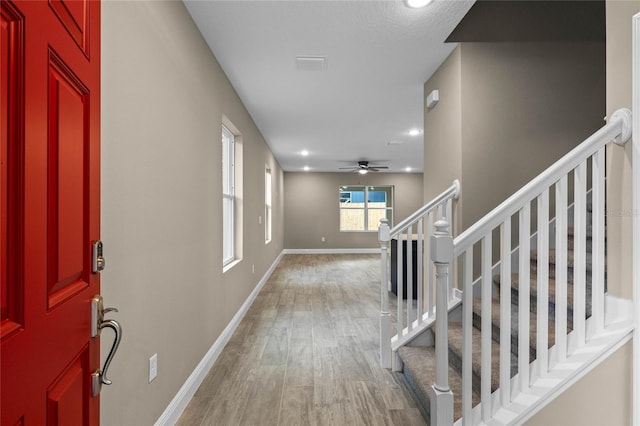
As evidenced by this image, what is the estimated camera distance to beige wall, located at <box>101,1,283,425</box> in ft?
4.47

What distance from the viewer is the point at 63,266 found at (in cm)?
74

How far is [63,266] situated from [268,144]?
18.9ft

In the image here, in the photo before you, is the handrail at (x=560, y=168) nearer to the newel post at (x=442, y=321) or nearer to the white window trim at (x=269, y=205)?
the newel post at (x=442, y=321)

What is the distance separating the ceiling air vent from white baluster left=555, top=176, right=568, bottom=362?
2.07 m

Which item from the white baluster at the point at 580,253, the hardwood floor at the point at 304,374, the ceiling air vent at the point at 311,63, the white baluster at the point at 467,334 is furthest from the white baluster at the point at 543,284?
the ceiling air vent at the point at 311,63

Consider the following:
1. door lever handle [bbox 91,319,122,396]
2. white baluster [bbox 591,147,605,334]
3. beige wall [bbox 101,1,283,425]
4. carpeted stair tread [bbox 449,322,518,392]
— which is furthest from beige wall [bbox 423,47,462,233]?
door lever handle [bbox 91,319,122,396]

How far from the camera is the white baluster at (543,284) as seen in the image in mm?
1375

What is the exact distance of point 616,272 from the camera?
1394mm

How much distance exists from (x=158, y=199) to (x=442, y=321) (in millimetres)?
1470

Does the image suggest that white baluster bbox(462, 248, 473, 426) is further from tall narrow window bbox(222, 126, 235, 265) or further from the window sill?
tall narrow window bbox(222, 126, 235, 265)

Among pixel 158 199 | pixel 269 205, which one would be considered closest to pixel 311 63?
pixel 158 199

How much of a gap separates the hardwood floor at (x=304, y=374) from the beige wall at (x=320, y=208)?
5650mm

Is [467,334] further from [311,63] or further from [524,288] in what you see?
[311,63]

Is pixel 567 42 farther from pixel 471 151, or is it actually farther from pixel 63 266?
pixel 63 266
